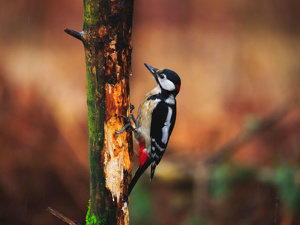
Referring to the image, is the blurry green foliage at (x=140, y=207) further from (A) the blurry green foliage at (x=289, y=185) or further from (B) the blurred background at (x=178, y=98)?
(A) the blurry green foliage at (x=289, y=185)

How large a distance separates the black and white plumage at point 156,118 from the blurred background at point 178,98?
218 centimetres

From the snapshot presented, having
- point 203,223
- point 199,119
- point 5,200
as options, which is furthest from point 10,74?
point 203,223

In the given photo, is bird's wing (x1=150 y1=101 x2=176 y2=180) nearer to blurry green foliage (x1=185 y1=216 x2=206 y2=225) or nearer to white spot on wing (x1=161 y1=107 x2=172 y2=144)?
white spot on wing (x1=161 y1=107 x2=172 y2=144)

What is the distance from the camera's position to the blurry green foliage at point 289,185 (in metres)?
3.43

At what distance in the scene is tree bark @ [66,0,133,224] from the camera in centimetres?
194

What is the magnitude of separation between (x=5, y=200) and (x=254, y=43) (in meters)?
5.03

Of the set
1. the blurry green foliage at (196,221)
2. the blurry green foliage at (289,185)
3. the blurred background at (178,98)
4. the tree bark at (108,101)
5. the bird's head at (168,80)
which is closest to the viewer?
the tree bark at (108,101)

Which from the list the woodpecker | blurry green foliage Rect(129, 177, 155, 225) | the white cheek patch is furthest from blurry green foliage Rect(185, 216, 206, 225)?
the white cheek patch

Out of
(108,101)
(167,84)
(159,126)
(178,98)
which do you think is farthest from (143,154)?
(178,98)

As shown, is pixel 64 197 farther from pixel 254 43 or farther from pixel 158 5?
pixel 254 43

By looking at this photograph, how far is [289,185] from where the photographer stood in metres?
3.43

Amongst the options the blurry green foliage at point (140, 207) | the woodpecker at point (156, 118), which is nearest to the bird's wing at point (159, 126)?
the woodpecker at point (156, 118)

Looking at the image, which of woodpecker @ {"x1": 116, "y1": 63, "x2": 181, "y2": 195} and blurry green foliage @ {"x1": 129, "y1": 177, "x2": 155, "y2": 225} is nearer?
woodpecker @ {"x1": 116, "y1": 63, "x2": 181, "y2": 195}

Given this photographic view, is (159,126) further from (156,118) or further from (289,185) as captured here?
(289,185)
